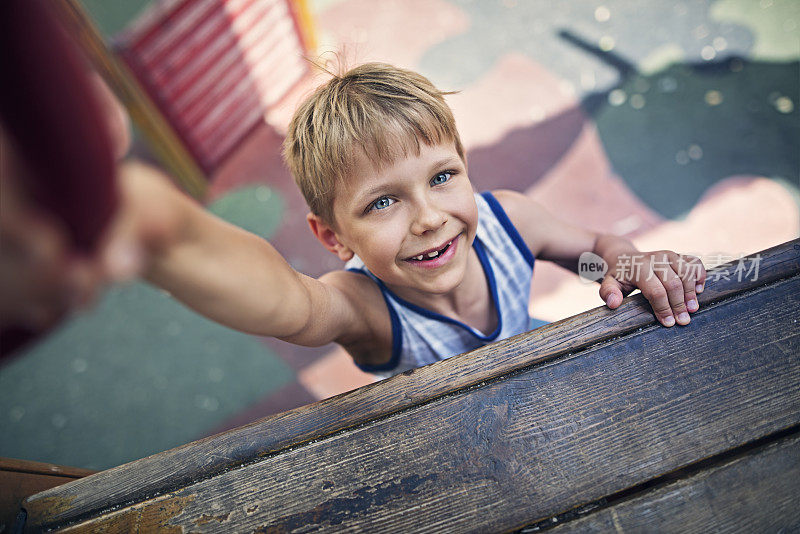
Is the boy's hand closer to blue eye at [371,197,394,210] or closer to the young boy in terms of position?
the young boy

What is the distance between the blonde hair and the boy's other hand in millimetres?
482

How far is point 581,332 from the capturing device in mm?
917

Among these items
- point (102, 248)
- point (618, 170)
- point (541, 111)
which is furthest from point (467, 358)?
point (541, 111)

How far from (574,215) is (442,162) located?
61.1 inches

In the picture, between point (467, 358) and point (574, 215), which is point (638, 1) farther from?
point (467, 358)

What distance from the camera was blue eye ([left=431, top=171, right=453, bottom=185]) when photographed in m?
1.03

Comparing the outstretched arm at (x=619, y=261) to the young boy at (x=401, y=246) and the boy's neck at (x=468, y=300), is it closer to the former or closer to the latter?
the young boy at (x=401, y=246)

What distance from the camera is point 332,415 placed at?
88cm

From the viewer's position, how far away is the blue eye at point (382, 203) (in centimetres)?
99

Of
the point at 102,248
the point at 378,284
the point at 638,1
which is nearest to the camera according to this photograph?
the point at 102,248

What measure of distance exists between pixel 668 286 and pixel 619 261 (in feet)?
0.90

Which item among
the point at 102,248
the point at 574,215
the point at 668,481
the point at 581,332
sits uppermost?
the point at 102,248

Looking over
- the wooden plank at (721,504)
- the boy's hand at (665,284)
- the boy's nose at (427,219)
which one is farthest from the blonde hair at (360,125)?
the wooden plank at (721,504)

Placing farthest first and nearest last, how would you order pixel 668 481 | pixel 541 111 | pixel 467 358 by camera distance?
pixel 541 111 < pixel 467 358 < pixel 668 481
